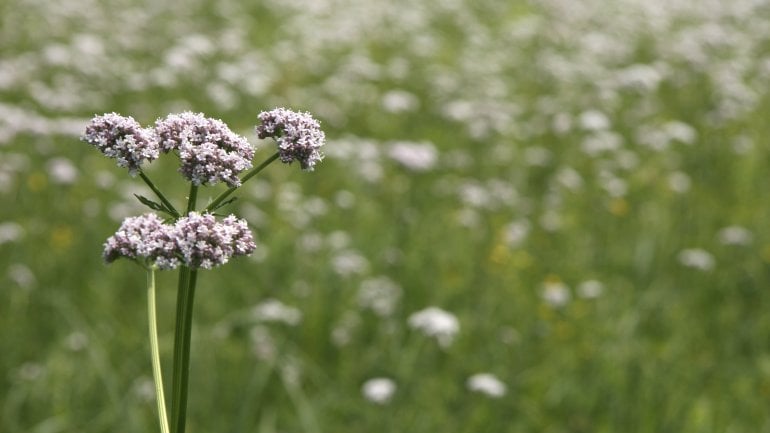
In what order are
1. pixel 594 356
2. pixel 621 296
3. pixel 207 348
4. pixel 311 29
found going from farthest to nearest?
pixel 311 29 < pixel 621 296 < pixel 594 356 < pixel 207 348

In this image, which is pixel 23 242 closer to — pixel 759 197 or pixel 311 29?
pixel 759 197

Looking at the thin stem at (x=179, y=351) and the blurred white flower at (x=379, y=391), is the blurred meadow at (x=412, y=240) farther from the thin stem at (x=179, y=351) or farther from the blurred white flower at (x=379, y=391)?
the thin stem at (x=179, y=351)

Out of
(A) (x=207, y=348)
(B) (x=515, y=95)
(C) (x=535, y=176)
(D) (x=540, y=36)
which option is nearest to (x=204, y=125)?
(A) (x=207, y=348)

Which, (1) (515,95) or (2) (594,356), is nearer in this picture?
(2) (594,356)

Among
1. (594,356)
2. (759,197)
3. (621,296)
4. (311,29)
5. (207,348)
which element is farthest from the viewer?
(311,29)

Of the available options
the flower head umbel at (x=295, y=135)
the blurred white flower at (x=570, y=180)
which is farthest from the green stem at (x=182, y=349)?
the blurred white flower at (x=570, y=180)

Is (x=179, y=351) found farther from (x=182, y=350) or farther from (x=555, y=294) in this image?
(x=555, y=294)

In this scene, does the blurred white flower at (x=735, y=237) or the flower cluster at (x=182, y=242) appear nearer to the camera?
the flower cluster at (x=182, y=242)
